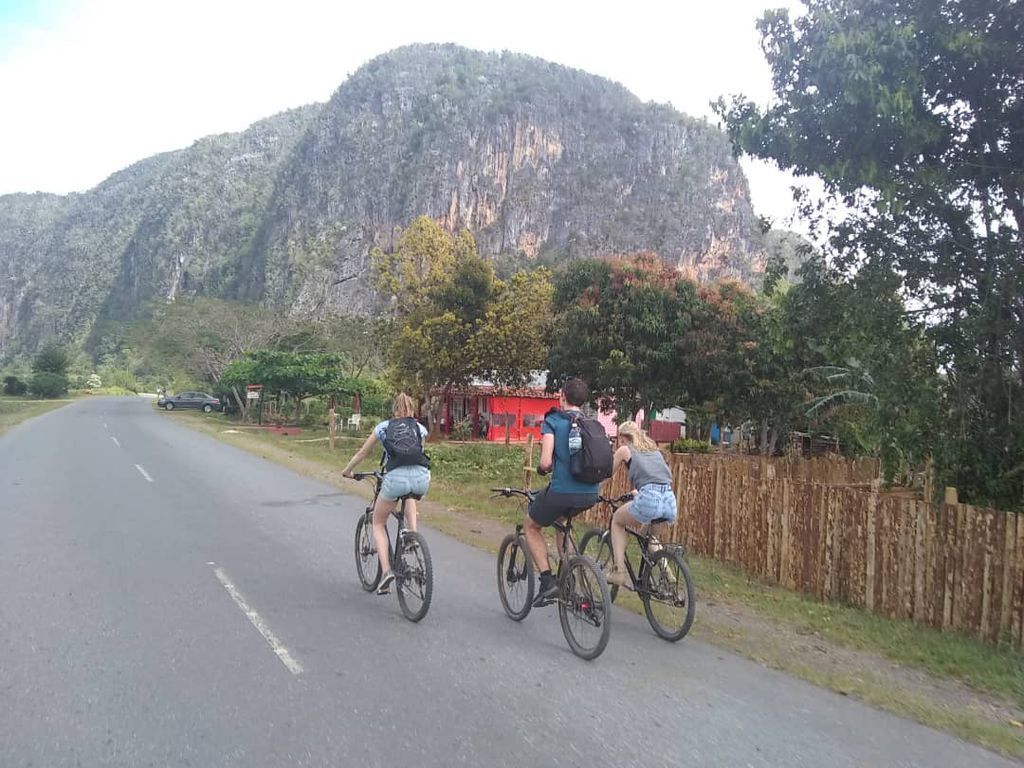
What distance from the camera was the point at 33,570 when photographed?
6.99 m

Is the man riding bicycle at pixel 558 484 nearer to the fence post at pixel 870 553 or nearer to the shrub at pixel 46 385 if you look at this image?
the fence post at pixel 870 553

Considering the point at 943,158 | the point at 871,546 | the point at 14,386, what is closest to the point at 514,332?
the point at 943,158

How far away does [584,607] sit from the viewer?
195 inches

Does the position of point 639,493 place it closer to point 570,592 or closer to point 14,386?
point 570,592

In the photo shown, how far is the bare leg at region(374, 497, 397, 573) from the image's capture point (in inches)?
234

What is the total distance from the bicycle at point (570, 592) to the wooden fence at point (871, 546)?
8.82 feet

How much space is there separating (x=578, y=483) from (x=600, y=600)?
2.70ft

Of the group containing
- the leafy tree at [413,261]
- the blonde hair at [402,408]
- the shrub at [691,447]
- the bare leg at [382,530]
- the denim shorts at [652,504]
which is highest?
the leafy tree at [413,261]

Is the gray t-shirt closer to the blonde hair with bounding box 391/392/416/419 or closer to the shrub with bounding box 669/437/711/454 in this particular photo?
the blonde hair with bounding box 391/392/416/419

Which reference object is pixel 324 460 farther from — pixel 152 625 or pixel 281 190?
pixel 281 190

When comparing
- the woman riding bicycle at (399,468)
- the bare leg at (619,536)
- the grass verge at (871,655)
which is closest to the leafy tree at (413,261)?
the grass verge at (871,655)

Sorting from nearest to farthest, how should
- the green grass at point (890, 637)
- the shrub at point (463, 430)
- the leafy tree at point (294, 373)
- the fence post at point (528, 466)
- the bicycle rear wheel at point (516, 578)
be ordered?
the green grass at point (890, 637) → the bicycle rear wheel at point (516, 578) → the fence post at point (528, 466) → the shrub at point (463, 430) → the leafy tree at point (294, 373)

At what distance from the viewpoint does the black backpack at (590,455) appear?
17.0ft

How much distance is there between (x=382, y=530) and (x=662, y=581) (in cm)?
214
